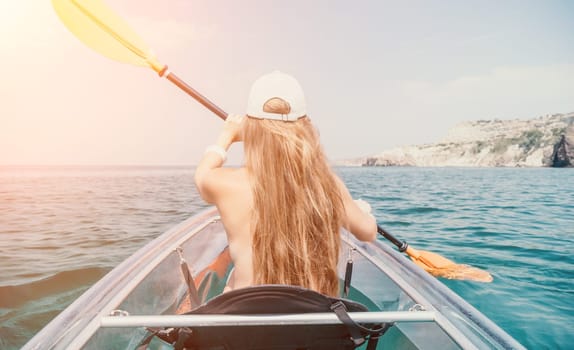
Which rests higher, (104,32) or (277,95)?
(104,32)

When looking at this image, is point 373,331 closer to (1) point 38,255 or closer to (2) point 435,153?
(1) point 38,255

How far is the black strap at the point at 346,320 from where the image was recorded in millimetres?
1244

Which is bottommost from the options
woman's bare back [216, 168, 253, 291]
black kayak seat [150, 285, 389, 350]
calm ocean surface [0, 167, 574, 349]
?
calm ocean surface [0, 167, 574, 349]

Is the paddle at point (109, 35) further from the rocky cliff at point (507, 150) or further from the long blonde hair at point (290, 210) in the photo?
the rocky cliff at point (507, 150)

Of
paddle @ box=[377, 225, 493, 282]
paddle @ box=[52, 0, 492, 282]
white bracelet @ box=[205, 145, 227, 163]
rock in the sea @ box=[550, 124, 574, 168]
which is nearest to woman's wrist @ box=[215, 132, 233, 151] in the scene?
white bracelet @ box=[205, 145, 227, 163]

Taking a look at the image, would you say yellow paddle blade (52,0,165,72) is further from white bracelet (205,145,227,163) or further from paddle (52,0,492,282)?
white bracelet (205,145,227,163)

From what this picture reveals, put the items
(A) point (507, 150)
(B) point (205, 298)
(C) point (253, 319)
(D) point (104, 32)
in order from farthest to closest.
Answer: (A) point (507, 150)
(D) point (104, 32)
(B) point (205, 298)
(C) point (253, 319)

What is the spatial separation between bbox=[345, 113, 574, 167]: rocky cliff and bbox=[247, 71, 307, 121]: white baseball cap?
7165 cm

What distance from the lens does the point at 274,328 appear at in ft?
4.20

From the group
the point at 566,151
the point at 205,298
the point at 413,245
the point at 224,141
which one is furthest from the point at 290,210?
the point at 566,151

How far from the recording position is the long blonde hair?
1.58 metres

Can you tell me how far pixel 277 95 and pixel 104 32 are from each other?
258 cm

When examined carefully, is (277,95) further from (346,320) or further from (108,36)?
(108,36)

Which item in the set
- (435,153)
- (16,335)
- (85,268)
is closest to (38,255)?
(85,268)
